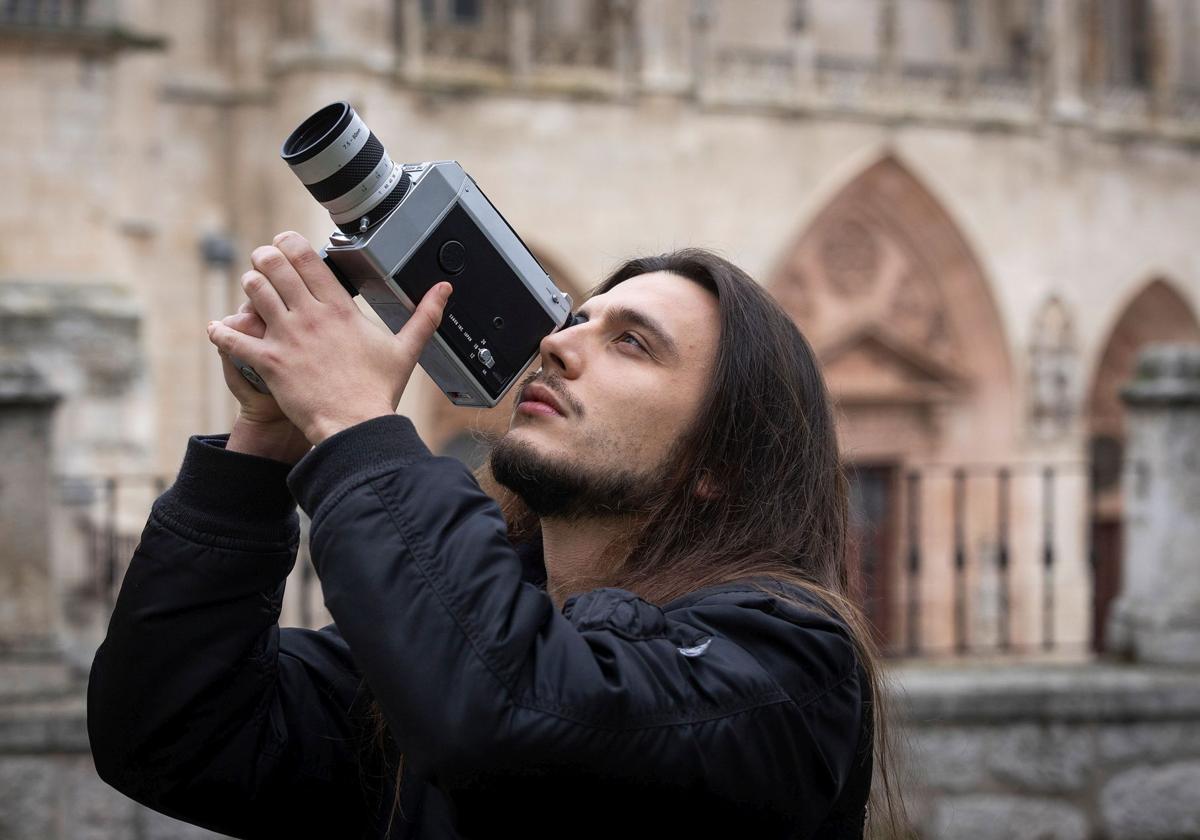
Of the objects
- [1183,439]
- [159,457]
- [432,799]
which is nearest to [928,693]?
[1183,439]

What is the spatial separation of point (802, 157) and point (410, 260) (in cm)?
1363

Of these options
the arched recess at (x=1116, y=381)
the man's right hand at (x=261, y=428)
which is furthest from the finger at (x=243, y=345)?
the arched recess at (x=1116, y=381)

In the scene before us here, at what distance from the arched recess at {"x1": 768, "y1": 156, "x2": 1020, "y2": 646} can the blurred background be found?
0.04 metres

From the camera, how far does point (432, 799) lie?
1.73 metres

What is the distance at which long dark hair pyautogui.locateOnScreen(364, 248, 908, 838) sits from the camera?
1.84 m

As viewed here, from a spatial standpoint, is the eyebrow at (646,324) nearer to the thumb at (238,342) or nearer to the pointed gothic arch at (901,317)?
the thumb at (238,342)

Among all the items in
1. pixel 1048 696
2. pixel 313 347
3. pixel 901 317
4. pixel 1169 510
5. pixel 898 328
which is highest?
pixel 313 347

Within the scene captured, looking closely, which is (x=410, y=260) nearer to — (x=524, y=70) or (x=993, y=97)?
(x=524, y=70)

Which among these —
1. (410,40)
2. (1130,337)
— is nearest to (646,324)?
(410,40)

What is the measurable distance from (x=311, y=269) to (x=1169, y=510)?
4.88 meters

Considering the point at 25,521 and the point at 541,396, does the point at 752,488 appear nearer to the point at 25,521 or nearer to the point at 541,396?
the point at 541,396

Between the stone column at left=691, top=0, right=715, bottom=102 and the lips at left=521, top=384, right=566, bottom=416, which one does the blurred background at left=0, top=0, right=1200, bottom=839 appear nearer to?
the stone column at left=691, top=0, right=715, bottom=102

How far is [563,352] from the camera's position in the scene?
1.84 meters

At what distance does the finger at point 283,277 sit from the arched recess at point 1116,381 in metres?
16.3
